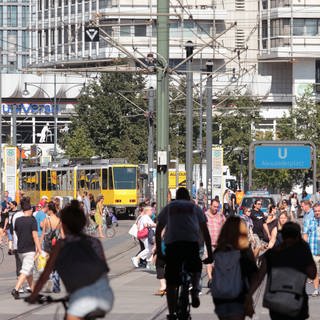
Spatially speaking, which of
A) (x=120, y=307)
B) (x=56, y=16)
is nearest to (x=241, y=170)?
(x=56, y=16)

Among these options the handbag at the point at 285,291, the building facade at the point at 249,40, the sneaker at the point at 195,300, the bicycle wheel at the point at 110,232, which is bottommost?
the bicycle wheel at the point at 110,232

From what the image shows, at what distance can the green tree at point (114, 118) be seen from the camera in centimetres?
8806

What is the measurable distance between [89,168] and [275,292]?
60.2 meters

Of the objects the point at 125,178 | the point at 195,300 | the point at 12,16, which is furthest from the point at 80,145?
the point at 12,16

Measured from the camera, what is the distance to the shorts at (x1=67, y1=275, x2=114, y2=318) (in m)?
11.5

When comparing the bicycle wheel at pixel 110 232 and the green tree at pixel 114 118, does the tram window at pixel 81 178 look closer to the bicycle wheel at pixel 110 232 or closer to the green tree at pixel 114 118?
the green tree at pixel 114 118

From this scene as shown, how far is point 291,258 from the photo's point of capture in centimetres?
1295

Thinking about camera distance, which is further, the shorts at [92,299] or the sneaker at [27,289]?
the sneaker at [27,289]

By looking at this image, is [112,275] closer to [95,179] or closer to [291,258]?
[291,258]

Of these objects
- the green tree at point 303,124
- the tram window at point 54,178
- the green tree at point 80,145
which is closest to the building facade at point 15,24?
the green tree at point 80,145

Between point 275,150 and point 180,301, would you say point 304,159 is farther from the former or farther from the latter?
point 180,301

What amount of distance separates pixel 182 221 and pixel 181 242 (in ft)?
0.98

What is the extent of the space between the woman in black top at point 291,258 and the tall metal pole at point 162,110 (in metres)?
19.9

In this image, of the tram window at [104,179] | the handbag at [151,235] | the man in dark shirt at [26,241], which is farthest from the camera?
the tram window at [104,179]
